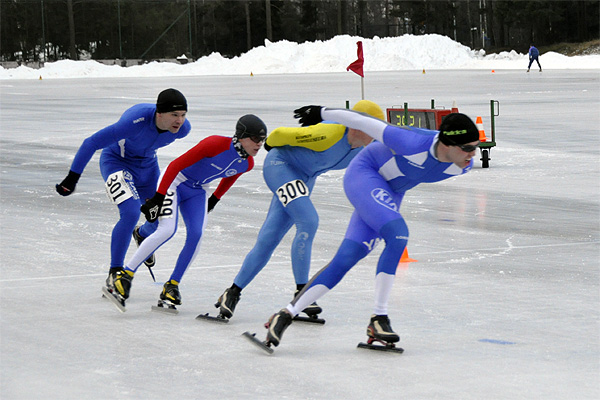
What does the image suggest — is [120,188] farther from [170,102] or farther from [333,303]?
[333,303]

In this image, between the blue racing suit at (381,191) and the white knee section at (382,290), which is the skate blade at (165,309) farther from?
the white knee section at (382,290)

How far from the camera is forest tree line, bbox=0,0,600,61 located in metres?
60.5

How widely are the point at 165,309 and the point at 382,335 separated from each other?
1724 millimetres

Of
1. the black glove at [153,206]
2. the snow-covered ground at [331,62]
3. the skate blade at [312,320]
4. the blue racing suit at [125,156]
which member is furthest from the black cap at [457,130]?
the snow-covered ground at [331,62]

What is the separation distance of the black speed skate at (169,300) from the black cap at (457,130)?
89.5 inches

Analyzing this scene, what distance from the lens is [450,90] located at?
31.9m

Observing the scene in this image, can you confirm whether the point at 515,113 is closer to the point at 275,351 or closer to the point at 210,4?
the point at 275,351

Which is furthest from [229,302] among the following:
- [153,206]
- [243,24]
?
[243,24]

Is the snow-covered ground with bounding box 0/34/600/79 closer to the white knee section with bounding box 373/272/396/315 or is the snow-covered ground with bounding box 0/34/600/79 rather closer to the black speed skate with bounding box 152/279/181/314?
the black speed skate with bounding box 152/279/181/314

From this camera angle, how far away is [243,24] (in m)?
71.7

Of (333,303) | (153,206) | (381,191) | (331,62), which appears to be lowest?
(333,303)

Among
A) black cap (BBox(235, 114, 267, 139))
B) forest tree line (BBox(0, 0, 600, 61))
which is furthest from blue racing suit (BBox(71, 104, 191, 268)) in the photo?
forest tree line (BBox(0, 0, 600, 61))

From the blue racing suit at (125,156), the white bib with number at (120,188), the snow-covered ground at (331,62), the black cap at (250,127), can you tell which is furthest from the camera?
the snow-covered ground at (331,62)

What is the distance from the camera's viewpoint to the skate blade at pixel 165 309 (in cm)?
615
